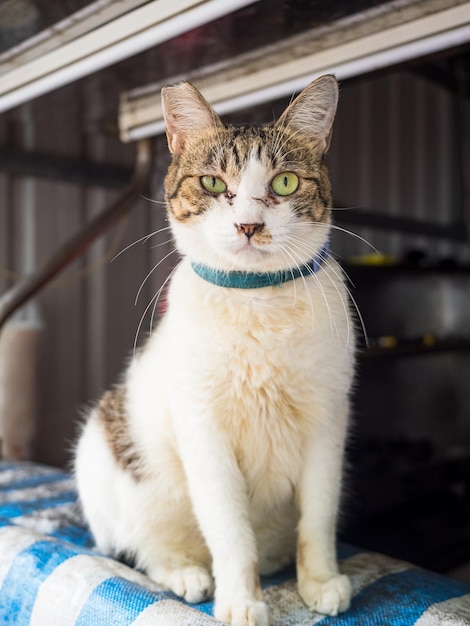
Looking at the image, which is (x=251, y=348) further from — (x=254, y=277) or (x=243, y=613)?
(x=243, y=613)

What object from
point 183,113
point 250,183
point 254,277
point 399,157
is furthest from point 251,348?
point 399,157

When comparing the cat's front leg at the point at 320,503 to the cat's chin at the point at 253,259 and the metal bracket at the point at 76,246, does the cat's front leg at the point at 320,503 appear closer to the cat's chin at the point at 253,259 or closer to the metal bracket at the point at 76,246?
the cat's chin at the point at 253,259

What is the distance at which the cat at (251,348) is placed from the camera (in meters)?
0.86

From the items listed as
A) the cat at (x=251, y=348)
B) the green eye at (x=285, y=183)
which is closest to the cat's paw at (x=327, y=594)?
the cat at (x=251, y=348)

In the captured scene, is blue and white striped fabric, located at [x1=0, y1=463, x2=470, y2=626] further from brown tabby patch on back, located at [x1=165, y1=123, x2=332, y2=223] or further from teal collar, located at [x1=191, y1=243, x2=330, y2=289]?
brown tabby patch on back, located at [x1=165, y1=123, x2=332, y2=223]

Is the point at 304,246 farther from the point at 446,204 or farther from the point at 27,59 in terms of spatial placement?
the point at 446,204

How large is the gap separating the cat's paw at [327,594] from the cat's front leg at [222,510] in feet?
0.29

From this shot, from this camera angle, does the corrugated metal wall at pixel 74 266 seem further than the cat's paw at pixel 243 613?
Yes

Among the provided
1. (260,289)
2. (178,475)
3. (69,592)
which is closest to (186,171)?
(260,289)

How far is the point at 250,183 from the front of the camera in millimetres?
833

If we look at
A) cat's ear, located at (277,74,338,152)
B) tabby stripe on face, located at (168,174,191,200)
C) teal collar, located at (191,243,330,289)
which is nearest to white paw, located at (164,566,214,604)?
teal collar, located at (191,243,330,289)

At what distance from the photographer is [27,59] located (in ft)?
3.74

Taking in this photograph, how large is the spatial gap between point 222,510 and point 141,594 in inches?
6.8

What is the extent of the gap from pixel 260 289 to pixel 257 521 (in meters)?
0.44
